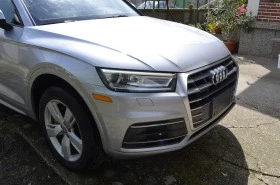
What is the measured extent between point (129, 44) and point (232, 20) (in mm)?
5297

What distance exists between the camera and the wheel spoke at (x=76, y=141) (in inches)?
99.3

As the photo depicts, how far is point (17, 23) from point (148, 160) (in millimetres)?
1742

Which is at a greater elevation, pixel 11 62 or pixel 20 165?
pixel 11 62

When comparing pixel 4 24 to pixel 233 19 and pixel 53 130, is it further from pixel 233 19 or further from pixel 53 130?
pixel 233 19

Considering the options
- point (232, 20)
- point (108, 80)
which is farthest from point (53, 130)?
point (232, 20)

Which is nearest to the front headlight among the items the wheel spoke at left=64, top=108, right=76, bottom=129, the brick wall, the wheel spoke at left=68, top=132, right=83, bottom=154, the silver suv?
the silver suv

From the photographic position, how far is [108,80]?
7.14 ft

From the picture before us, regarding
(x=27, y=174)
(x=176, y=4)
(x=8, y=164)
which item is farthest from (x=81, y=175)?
(x=176, y=4)

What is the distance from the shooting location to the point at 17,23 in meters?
2.89

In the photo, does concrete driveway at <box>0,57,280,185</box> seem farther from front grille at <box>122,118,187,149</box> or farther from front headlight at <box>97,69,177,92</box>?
front headlight at <box>97,69,177,92</box>

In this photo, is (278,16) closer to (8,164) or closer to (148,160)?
(148,160)

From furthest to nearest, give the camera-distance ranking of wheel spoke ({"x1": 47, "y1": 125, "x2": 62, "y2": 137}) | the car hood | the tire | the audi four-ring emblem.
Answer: wheel spoke ({"x1": 47, "y1": 125, "x2": 62, "y2": 137}) → the audi four-ring emblem → the tire → the car hood

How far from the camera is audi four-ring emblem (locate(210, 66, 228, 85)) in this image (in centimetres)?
248

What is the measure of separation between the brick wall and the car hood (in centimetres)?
404
